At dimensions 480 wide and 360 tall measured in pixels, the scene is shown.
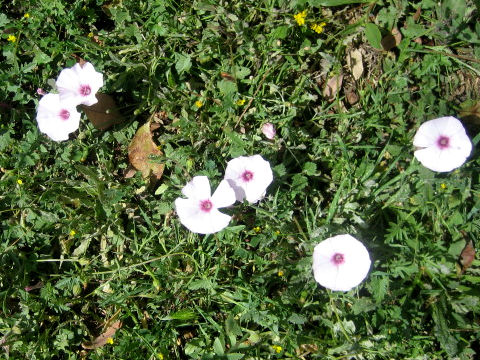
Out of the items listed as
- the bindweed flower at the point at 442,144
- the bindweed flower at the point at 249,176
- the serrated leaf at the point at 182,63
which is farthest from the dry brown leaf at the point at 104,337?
the bindweed flower at the point at 442,144

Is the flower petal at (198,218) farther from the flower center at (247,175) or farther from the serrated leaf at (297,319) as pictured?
the serrated leaf at (297,319)

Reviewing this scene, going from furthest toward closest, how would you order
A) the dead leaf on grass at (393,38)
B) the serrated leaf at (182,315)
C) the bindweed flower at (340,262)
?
the dead leaf on grass at (393,38), the serrated leaf at (182,315), the bindweed flower at (340,262)

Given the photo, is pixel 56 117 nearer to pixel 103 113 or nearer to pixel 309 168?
pixel 103 113

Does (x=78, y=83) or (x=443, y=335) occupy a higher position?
(x=78, y=83)

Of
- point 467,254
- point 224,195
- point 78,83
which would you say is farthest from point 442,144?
point 78,83

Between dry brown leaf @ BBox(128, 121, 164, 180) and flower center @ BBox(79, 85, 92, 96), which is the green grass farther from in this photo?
flower center @ BBox(79, 85, 92, 96)

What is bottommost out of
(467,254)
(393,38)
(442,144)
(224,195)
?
(467,254)

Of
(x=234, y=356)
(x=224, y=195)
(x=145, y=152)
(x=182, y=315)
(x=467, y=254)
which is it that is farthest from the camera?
(x=145, y=152)
